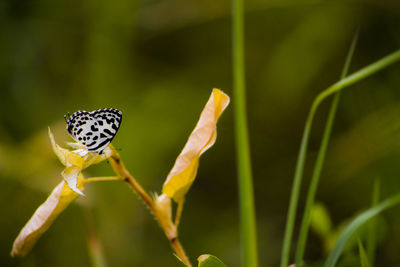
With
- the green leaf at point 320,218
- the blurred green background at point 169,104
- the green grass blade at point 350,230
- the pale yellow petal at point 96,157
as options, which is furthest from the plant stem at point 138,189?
the blurred green background at point 169,104

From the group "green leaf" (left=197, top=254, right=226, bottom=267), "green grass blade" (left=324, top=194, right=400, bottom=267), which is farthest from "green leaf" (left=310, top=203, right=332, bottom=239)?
"green leaf" (left=197, top=254, right=226, bottom=267)

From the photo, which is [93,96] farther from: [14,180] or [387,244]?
[387,244]

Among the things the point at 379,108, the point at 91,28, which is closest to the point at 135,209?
the point at 91,28

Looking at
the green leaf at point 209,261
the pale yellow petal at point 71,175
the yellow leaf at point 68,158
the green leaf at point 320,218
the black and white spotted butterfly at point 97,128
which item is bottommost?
the green leaf at point 320,218

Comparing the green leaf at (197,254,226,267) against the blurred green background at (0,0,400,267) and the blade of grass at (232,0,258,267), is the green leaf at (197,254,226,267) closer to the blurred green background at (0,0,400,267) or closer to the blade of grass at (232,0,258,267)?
the blade of grass at (232,0,258,267)

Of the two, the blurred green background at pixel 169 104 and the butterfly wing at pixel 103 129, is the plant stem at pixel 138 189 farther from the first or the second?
the blurred green background at pixel 169 104

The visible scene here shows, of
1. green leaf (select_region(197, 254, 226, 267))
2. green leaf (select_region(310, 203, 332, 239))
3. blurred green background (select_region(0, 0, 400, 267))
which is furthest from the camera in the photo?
blurred green background (select_region(0, 0, 400, 267))
